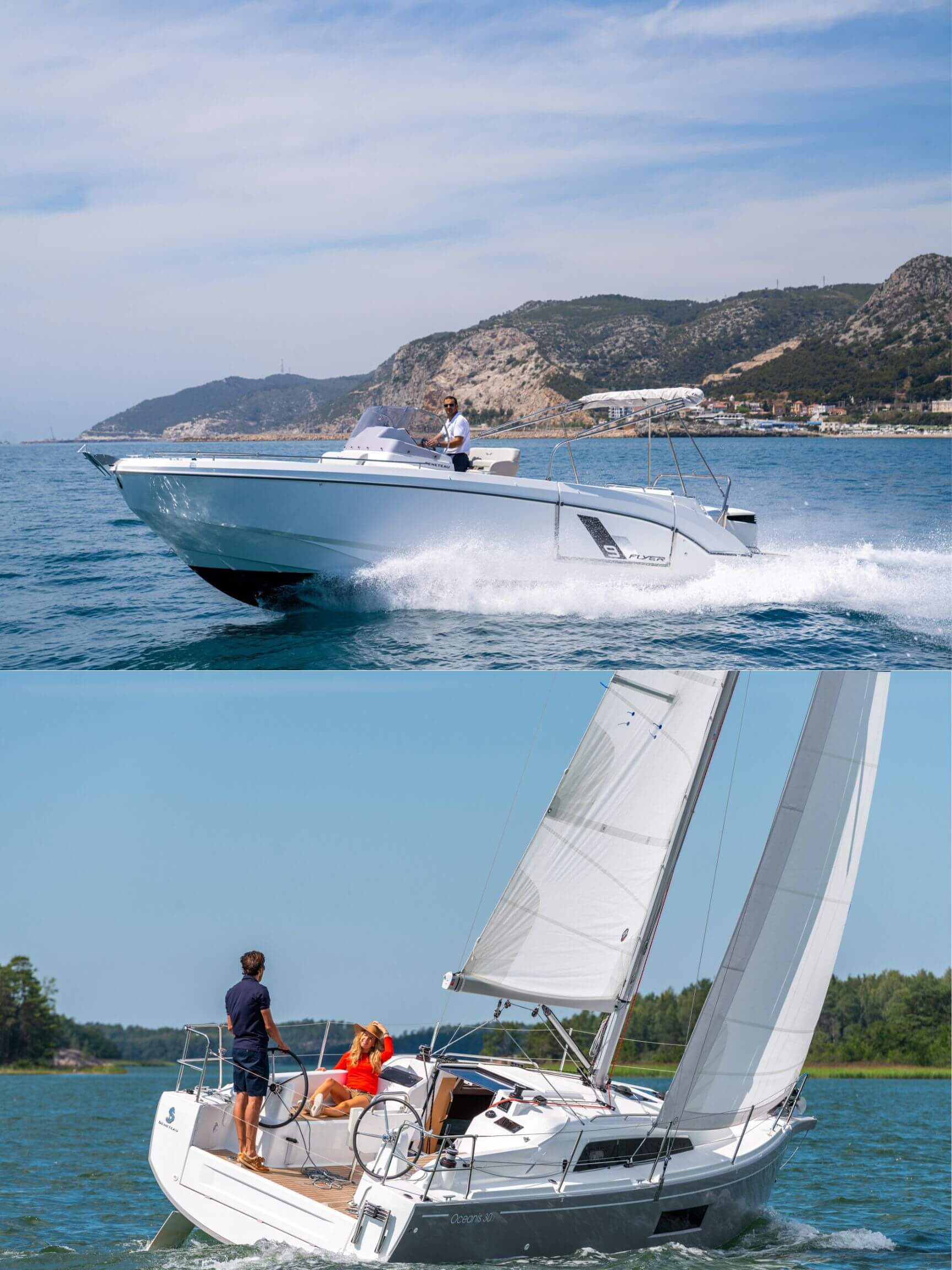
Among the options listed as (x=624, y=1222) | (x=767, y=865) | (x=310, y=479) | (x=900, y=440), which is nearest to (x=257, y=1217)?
(x=624, y=1222)

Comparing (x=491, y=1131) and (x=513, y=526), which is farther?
(x=513, y=526)

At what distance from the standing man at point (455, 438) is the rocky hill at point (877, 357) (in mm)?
5538

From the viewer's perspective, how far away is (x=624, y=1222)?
5895 mm

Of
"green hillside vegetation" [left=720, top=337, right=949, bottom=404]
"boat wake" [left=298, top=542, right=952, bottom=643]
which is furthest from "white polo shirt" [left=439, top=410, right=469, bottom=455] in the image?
"green hillside vegetation" [left=720, top=337, right=949, bottom=404]

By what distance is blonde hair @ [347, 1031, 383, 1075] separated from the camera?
20.1 feet

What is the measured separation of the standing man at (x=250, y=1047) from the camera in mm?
5203

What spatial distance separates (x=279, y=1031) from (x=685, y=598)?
4248mm

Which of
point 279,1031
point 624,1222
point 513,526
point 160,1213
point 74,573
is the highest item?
point 513,526

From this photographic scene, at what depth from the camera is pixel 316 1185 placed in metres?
5.73

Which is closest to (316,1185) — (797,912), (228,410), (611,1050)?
(611,1050)

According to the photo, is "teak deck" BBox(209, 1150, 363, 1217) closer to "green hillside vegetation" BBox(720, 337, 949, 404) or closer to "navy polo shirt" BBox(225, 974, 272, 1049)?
"navy polo shirt" BBox(225, 974, 272, 1049)

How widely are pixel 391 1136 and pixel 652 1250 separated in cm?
170

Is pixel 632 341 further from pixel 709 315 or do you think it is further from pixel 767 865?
pixel 767 865

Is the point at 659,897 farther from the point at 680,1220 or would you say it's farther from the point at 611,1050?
the point at 680,1220
